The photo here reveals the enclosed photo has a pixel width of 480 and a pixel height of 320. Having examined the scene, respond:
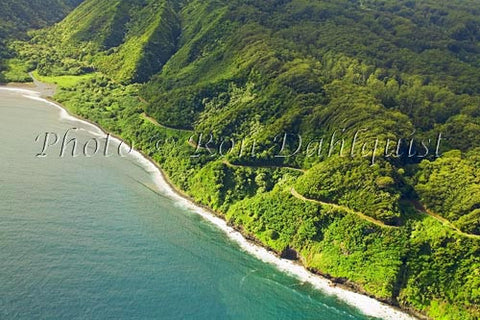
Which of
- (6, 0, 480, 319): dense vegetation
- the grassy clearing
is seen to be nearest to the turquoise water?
(6, 0, 480, 319): dense vegetation

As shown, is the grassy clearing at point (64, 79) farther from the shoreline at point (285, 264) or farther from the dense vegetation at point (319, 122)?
the shoreline at point (285, 264)

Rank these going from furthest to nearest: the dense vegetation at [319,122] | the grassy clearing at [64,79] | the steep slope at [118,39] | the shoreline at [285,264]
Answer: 1. the steep slope at [118,39]
2. the grassy clearing at [64,79]
3. the dense vegetation at [319,122]
4. the shoreline at [285,264]

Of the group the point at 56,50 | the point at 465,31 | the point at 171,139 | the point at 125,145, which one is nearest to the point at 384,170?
the point at 171,139

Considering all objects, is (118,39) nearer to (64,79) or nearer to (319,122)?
(64,79)

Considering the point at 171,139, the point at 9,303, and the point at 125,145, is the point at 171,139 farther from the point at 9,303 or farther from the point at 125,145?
the point at 9,303

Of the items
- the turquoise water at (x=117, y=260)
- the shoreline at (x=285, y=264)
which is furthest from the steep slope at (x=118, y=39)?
the turquoise water at (x=117, y=260)
